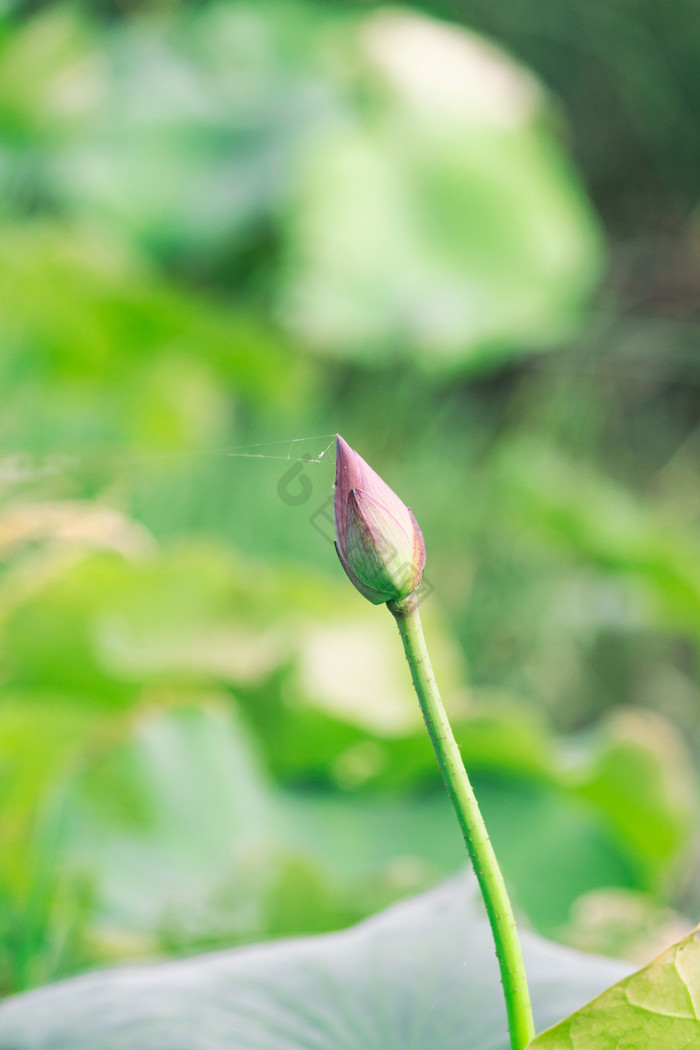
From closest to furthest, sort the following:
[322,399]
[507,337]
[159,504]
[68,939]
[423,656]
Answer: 1. [423,656]
2. [68,939]
3. [159,504]
4. [507,337]
5. [322,399]

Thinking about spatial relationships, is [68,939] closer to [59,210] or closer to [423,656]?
[423,656]

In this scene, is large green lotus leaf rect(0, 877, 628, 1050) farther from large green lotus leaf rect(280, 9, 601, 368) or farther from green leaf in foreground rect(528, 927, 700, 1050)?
large green lotus leaf rect(280, 9, 601, 368)

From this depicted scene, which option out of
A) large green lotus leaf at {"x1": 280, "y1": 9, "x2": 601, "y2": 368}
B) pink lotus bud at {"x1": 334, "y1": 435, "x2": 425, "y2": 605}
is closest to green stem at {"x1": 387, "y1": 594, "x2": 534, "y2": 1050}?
pink lotus bud at {"x1": 334, "y1": 435, "x2": 425, "y2": 605}

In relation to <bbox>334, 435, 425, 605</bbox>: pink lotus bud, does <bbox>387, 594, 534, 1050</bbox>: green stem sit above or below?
below

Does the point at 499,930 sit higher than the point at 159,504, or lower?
lower

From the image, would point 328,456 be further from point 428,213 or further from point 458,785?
point 428,213

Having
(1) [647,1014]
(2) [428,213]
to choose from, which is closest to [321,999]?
(1) [647,1014]

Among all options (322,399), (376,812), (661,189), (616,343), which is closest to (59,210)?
(322,399)
